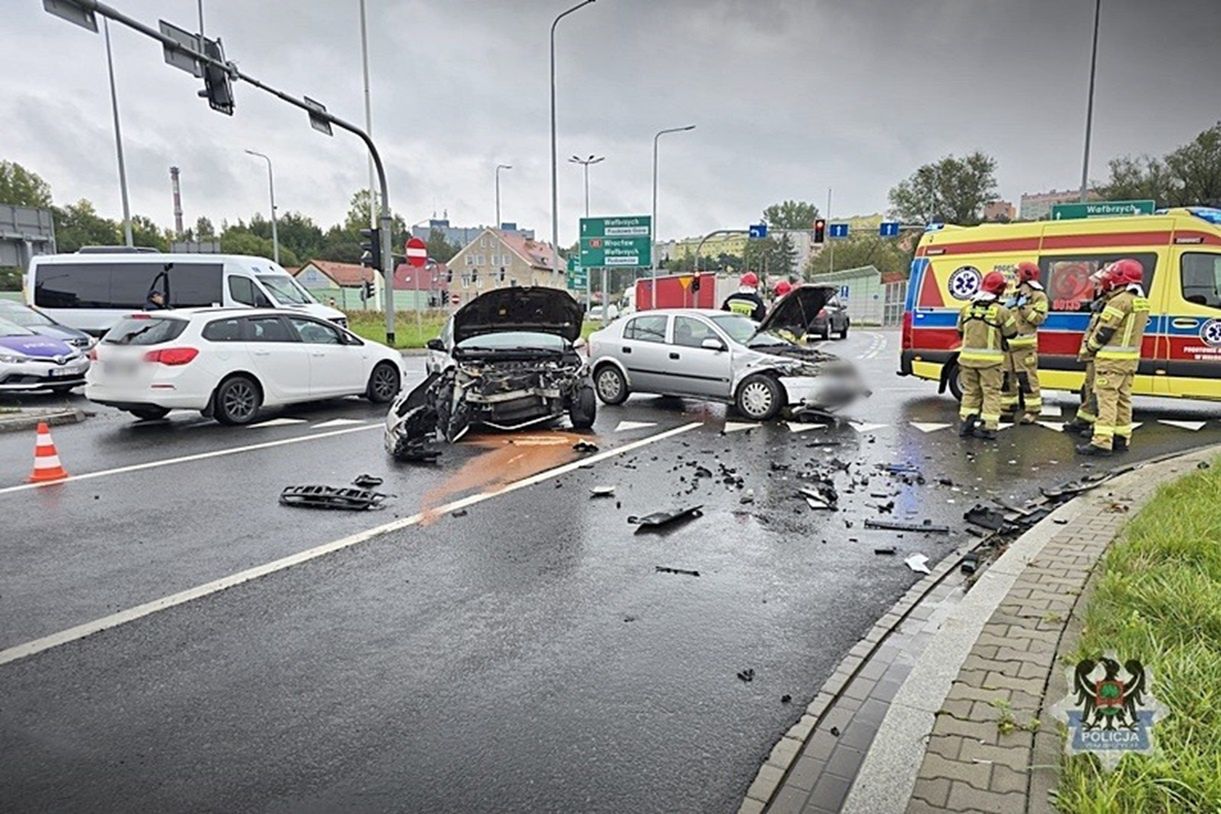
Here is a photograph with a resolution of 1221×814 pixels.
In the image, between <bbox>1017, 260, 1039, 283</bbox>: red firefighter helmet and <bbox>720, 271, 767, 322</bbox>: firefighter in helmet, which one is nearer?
<bbox>1017, 260, 1039, 283</bbox>: red firefighter helmet

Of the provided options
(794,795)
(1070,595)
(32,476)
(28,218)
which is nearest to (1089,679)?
(794,795)

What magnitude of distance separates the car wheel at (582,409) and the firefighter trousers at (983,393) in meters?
4.74

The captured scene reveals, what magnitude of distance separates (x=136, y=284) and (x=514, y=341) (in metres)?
13.0

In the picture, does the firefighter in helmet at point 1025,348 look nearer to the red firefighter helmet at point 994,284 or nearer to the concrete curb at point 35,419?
the red firefighter helmet at point 994,284

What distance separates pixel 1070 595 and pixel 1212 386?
8.24 m

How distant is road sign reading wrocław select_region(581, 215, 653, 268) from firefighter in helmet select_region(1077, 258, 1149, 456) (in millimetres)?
24917

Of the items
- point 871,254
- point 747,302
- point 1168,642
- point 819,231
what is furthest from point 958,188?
point 1168,642

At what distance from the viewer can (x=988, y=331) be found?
9.07 meters

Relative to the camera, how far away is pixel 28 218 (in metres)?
33.8

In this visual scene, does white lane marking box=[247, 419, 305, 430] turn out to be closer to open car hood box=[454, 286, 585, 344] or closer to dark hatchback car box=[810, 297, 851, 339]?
open car hood box=[454, 286, 585, 344]

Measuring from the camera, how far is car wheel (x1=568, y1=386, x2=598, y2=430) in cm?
1002

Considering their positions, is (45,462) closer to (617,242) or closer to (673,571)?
(673,571)

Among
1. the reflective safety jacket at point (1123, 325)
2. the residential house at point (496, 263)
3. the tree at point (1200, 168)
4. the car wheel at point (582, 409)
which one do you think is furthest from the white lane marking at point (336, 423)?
the residential house at point (496, 263)

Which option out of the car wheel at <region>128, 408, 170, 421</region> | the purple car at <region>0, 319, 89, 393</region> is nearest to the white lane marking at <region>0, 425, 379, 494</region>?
the car wheel at <region>128, 408, 170, 421</region>
